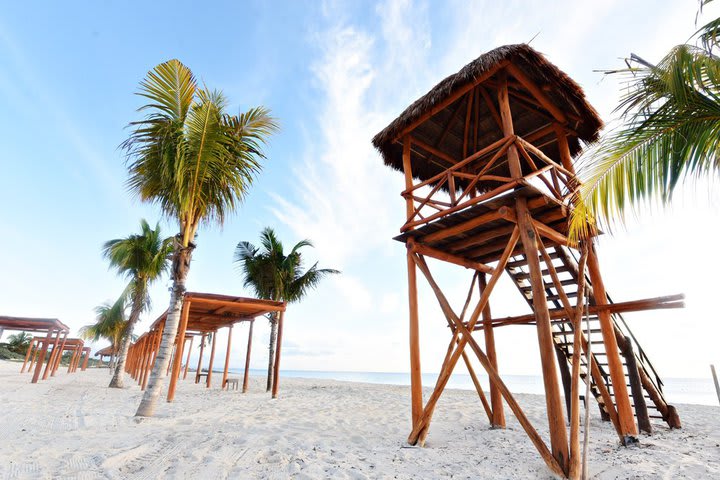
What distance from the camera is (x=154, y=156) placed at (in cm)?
703

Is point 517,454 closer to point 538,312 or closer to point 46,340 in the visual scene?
point 538,312

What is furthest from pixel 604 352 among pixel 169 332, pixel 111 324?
pixel 111 324

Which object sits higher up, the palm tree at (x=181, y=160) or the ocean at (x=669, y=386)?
the palm tree at (x=181, y=160)

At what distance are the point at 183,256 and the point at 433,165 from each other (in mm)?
5839

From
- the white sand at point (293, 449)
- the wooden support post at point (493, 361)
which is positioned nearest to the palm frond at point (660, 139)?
the white sand at point (293, 449)

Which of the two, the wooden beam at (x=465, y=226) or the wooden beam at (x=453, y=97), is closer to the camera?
the wooden beam at (x=465, y=226)

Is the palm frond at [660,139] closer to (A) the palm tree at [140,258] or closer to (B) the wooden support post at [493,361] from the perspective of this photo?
(B) the wooden support post at [493,361]

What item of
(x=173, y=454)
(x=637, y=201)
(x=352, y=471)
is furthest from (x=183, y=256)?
(x=637, y=201)

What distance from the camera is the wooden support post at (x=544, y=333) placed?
3641 millimetres

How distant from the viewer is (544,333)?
3980 millimetres

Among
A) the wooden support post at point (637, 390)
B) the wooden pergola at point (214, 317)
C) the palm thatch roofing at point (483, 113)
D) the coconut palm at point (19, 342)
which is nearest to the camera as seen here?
the palm thatch roofing at point (483, 113)

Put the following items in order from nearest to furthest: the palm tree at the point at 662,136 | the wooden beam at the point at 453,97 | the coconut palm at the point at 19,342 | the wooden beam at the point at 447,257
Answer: the palm tree at the point at 662,136 → the wooden beam at the point at 453,97 → the wooden beam at the point at 447,257 → the coconut palm at the point at 19,342

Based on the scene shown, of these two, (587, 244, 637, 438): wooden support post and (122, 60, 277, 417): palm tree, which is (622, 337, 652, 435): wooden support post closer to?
(587, 244, 637, 438): wooden support post

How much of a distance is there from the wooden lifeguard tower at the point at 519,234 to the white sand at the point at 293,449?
0.50 meters
